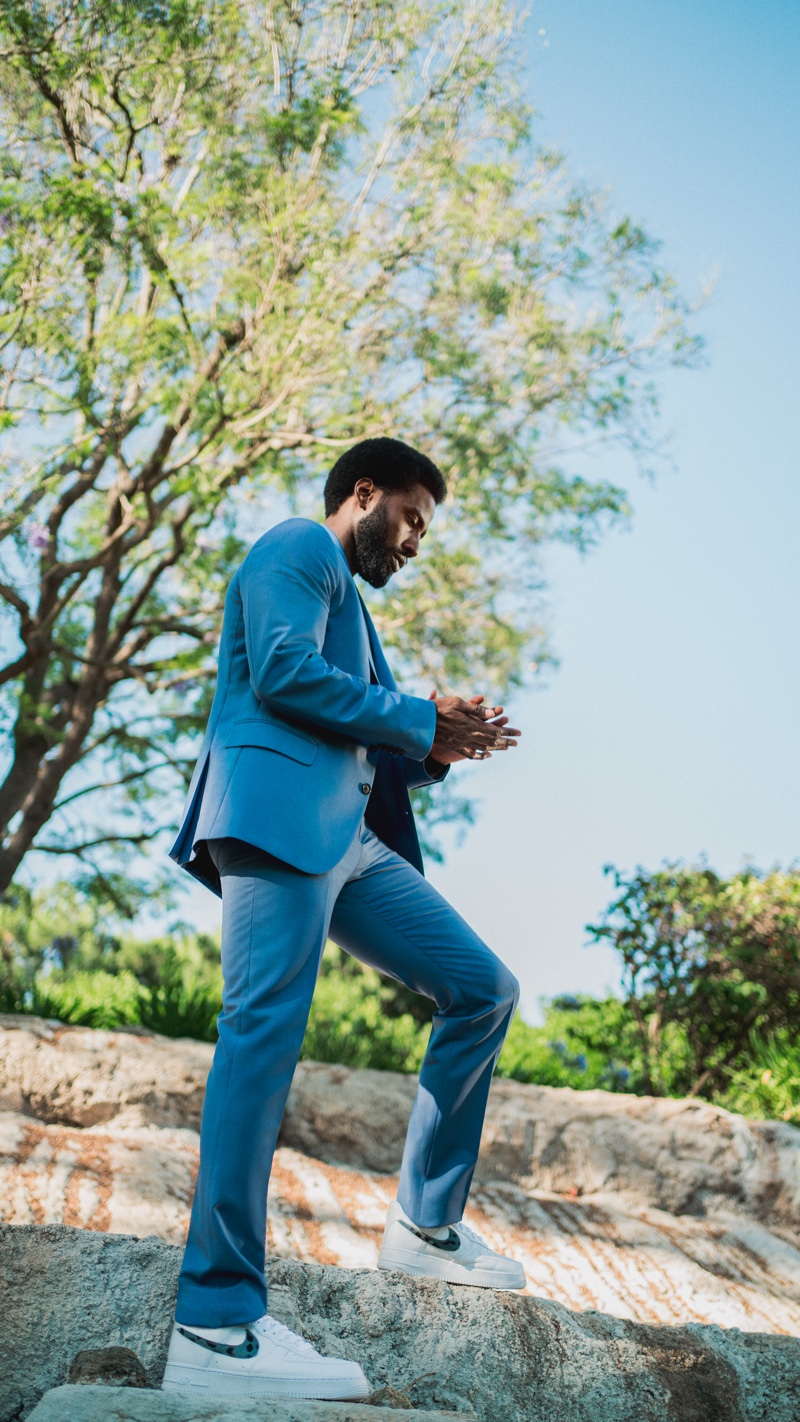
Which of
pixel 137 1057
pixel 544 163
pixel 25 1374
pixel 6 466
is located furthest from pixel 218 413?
pixel 25 1374

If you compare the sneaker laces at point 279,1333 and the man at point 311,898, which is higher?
the man at point 311,898

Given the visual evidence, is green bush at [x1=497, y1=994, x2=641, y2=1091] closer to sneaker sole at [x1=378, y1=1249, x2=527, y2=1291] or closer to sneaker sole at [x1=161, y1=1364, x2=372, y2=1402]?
sneaker sole at [x1=378, y1=1249, x2=527, y2=1291]

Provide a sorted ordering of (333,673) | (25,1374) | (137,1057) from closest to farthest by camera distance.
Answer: (25,1374), (333,673), (137,1057)

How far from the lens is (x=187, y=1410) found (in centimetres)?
173

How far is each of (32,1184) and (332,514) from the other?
2884 mm

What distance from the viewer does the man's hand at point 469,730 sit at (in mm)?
2633

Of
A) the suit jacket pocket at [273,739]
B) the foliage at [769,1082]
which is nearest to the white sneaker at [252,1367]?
the suit jacket pocket at [273,739]

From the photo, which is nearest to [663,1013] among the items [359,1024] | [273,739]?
[359,1024]

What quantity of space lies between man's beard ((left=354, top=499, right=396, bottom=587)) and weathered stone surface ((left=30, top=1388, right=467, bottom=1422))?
179cm

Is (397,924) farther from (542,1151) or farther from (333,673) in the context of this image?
(542,1151)

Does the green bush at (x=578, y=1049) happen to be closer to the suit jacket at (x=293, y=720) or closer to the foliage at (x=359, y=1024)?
the foliage at (x=359, y=1024)

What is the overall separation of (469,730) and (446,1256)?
122cm

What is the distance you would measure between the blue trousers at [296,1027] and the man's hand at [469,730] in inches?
11.9

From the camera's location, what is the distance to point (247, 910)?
92.4 inches
